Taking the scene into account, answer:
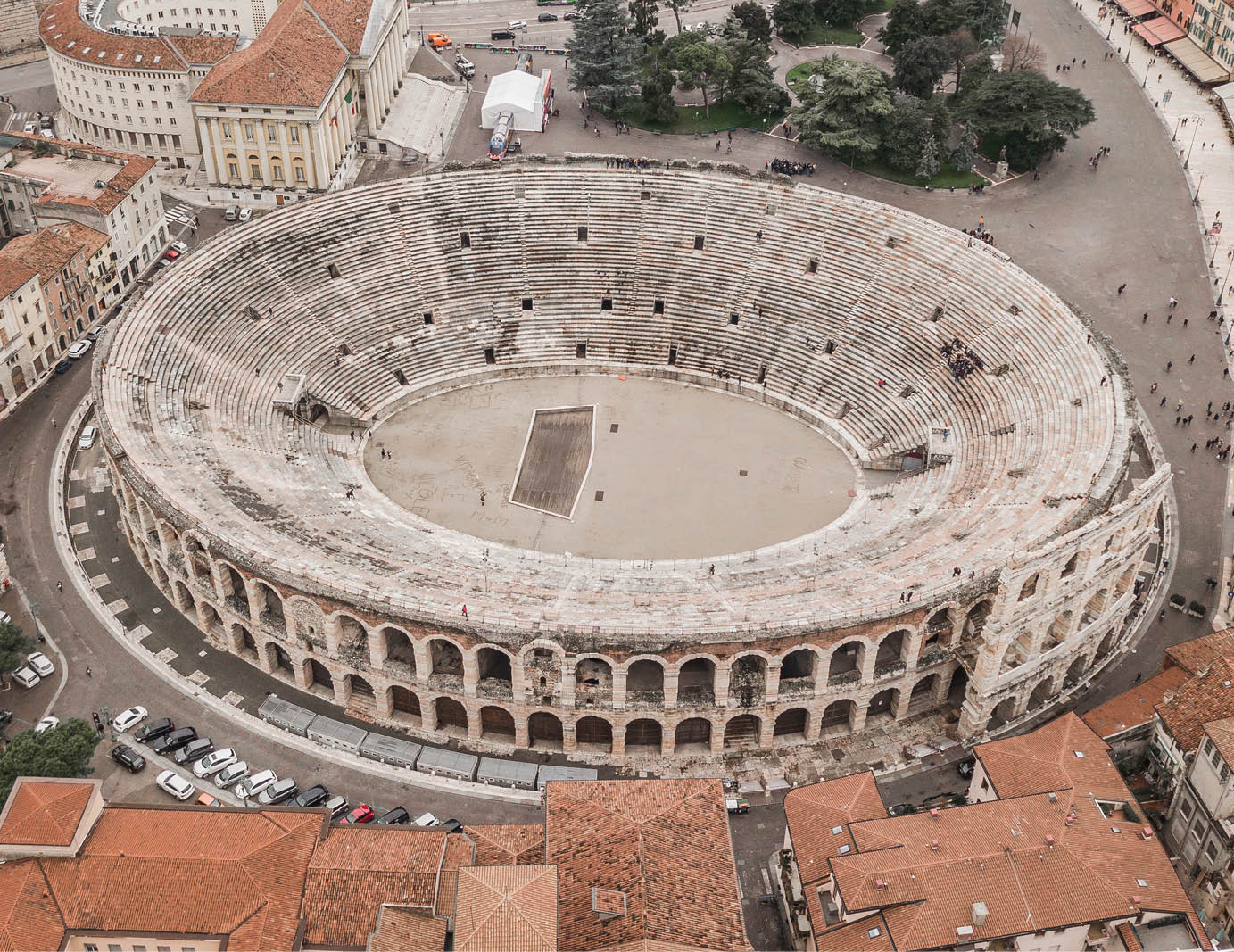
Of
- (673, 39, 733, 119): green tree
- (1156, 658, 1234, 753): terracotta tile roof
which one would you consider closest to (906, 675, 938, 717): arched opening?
(1156, 658, 1234, 753): terracotta tile roof

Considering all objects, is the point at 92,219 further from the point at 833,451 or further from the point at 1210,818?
the point at 1210,818

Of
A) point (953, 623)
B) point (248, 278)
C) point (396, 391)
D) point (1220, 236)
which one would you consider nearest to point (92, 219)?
point (248, 278)

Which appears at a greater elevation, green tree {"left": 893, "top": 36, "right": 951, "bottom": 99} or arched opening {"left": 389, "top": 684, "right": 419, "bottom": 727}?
green tree {"left": 893, "top": 36, "right": 951, "bottom": 99}

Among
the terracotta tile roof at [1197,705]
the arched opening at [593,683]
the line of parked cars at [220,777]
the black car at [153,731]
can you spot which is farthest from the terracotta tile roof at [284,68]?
the terracotta tile roof at [1197,705]

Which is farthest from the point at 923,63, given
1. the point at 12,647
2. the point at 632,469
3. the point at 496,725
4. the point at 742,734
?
the point at 12,647

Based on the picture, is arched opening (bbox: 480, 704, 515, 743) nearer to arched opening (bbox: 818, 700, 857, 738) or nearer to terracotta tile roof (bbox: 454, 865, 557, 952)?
arched opening (bbox: 818, 700, 857, 738)

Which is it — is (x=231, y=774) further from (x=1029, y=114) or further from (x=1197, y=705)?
(x=1029, y=114)
